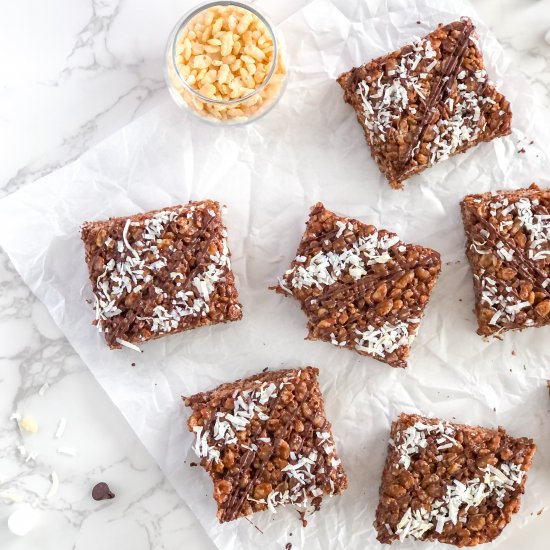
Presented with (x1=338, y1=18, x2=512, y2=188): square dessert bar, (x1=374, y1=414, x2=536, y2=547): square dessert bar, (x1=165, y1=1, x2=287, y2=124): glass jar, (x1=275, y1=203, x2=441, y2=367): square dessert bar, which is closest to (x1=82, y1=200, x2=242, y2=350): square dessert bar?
(x1=275, y1=203, x2=441, y2=367): square dessert bar

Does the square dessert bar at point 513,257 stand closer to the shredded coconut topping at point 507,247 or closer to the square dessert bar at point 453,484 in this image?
the shredded coconut topping at point 507,247

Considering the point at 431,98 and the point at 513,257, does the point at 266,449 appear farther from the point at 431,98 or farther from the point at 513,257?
the point at 431,98

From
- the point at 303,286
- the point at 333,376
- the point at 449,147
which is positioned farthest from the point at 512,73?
the point at 333,376

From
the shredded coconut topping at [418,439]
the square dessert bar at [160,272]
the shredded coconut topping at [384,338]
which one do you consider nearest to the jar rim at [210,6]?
the square dessert bar at [160,272]

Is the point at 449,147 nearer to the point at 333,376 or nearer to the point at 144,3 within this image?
the point at 333,376

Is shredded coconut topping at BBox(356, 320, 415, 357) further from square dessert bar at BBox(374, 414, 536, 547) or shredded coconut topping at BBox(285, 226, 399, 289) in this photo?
square dessert bar at BBox(374, 414, 536, 547)

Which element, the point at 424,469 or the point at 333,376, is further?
the point at 333,376
